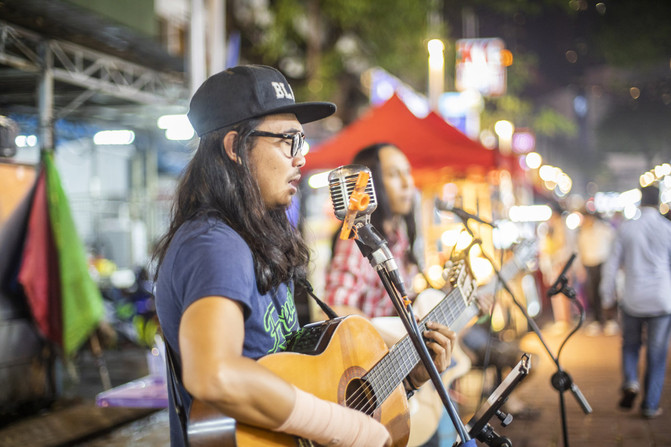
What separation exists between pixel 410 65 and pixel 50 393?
1411cm

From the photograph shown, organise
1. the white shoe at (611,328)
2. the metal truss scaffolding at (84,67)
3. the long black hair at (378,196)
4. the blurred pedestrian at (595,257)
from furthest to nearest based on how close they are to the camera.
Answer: the blurred pedestrian at (595,257) → the white shoe at (611,328) → the metal truss scaffolding at (84,67) → the long black hair at (378,196)

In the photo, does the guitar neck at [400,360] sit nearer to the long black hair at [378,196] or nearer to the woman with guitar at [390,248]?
the woman with guitar at [390,248]

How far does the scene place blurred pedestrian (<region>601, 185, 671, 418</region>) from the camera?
683 cm

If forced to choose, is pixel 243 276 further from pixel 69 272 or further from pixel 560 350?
pixel 69 272

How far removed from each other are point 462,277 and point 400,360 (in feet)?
2.42

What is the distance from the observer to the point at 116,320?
11977 millimetres

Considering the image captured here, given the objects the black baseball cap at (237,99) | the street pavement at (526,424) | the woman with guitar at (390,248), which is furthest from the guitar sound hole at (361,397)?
the street pavement at (526,424)

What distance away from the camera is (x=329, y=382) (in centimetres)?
215

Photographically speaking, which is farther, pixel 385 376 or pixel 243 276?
pixel 385 376

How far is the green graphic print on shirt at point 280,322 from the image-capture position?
205 cm

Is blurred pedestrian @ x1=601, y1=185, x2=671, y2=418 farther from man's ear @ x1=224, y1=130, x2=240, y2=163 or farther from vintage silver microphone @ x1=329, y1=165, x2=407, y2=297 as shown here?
man's ear @ x1=224, y1=130, x2=240, y2=163

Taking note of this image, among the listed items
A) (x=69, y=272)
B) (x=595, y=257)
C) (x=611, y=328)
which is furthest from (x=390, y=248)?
(x=611, y=328)

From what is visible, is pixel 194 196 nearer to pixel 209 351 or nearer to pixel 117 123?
pixel 209 351

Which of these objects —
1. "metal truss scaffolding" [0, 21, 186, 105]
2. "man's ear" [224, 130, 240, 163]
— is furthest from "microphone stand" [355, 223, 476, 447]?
"metal truss scaffolding" [0, 21, 186, 105]
